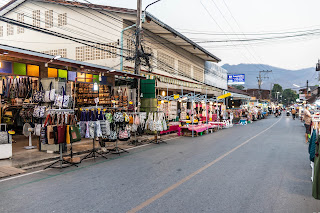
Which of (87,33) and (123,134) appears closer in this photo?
(123,134)

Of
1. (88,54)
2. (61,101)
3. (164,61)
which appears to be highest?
(164,61)

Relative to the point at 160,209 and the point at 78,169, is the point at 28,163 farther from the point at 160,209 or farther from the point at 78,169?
the point at 160,209

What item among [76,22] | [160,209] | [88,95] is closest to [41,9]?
[76,22]

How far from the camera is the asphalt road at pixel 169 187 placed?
4.61 m

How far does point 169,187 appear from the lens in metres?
5.68

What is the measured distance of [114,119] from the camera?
1036 cm

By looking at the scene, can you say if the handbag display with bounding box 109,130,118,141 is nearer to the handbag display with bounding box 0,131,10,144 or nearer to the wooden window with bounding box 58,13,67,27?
the handbag display with bounding box 0,131,10,144

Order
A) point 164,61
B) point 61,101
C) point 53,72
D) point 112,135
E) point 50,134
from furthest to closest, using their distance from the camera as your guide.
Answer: point 164,61 → point 53,72 → point 112,135 → point 61,101 → point 50,134

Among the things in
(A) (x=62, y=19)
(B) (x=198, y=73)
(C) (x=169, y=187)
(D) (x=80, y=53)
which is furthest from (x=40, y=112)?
(B) (x=198, y=73)

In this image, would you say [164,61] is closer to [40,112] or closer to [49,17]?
[49,17]

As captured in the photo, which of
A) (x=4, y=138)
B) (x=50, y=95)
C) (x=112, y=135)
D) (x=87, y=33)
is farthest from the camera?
(x=87, y=33)

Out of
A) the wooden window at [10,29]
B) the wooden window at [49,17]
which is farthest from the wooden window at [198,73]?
the wooden window at [10,29]

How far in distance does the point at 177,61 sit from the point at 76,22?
12788 millimetres

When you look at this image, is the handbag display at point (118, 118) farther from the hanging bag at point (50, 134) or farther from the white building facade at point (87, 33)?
the white building facade at point (87, 33)
